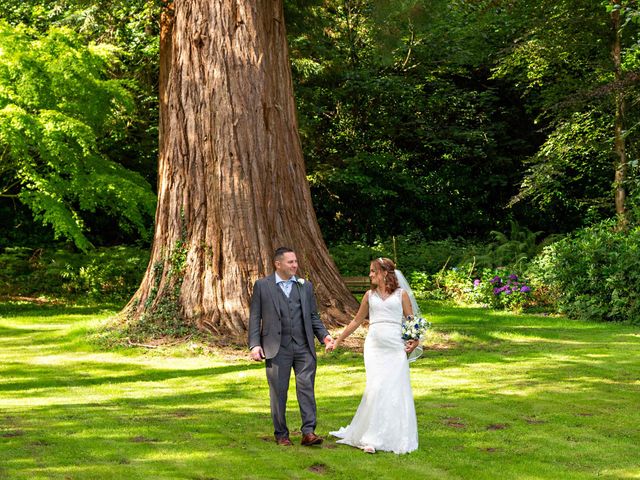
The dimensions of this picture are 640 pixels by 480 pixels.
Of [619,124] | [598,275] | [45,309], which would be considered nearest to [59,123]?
[45,309]

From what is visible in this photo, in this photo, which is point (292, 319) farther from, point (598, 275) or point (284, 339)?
point (598, 275)

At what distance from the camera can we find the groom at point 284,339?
317 inches

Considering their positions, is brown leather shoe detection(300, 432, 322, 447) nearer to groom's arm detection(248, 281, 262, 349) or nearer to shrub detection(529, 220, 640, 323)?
groom's arm detection(248, 281, 262, 349)

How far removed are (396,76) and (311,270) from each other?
14.6 m

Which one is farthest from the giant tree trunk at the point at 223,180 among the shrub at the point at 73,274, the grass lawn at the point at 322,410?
the shrub at the point at 73,274

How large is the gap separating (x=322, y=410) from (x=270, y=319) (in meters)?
2.20

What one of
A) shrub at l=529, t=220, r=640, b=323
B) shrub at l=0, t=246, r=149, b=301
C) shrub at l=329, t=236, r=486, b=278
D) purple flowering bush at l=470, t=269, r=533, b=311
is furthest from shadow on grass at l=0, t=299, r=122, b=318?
shrub at l=529, t=220, r=640, b=323

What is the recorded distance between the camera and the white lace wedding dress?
8.12 m

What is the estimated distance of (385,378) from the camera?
826 cm

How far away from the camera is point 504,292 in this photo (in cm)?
1973

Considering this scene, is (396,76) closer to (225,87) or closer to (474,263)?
(474,263)

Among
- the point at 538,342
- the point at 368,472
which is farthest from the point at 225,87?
the point at 368,472

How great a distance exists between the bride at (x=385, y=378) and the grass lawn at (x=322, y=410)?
8.4 inches

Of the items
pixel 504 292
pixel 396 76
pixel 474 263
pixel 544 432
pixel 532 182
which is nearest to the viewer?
pixel 544 432
